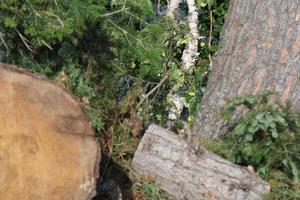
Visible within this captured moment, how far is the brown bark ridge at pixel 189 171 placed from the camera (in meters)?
4.23

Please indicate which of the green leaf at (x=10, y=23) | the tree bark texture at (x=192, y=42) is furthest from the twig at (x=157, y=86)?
the green leaf at (x=10, y=23)

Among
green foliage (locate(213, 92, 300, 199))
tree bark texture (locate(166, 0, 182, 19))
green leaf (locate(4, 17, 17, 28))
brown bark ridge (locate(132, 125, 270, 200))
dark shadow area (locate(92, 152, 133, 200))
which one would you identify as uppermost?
green leaf (locate(4, 17, 17, 28))

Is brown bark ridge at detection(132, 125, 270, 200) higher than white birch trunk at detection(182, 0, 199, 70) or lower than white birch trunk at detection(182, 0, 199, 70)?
lower

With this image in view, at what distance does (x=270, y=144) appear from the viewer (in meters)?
4.41

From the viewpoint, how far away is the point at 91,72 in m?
5.01

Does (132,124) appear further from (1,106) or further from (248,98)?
(1,106)

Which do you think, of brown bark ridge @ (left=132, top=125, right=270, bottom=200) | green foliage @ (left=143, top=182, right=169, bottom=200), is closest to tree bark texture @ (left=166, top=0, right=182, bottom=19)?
brown bark ridge @ (left=132, top=125, right=270, bottom=200)

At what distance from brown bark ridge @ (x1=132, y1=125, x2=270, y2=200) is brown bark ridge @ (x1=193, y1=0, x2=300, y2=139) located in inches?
25.4

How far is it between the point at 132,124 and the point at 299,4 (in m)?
1.43

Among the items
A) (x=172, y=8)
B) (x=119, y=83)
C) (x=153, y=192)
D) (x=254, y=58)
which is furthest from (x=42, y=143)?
(x=172, y=8)

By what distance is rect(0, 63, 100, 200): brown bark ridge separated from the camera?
11.4ft

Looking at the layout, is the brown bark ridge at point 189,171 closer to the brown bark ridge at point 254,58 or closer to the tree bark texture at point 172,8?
the brown bark ridge at point 254,58

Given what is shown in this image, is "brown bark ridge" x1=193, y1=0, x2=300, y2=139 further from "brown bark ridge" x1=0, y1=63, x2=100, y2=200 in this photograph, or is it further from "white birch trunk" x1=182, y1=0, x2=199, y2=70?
"brown bark ridge" x1=0, y1=63, x2=100, y2=200

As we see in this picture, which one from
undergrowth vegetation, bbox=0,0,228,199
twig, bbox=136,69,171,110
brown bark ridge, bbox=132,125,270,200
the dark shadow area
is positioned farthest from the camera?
twig, bbox=136,69,171,110
